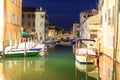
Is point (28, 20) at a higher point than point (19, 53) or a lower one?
higher

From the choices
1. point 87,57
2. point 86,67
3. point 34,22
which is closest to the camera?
point 86,67

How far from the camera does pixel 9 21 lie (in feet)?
124

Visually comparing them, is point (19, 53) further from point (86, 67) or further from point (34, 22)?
point (34, 22)

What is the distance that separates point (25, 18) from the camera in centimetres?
8081

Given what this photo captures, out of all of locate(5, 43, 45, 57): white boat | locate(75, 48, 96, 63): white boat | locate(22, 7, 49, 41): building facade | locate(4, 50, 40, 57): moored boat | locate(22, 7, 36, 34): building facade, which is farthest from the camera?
locate(22, 7, 36, 34): building facade

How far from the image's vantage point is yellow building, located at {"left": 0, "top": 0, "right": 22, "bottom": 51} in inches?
1393

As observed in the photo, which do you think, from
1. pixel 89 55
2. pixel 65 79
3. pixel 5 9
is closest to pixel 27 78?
pixel 65 79

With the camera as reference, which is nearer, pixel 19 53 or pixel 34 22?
pixel 19 53

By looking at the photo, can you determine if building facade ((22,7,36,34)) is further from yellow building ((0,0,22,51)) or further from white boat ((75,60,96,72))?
white boat ((75,60,96,72))

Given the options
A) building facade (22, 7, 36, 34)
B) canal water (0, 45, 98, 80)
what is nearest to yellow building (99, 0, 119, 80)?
canal water (0, 45, 98, 80)

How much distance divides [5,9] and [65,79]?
69.5 ft

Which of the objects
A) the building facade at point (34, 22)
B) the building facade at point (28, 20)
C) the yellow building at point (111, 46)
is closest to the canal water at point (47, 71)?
the yellow building at point (111, 46)

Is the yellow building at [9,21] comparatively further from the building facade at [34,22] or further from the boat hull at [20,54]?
the building facade at [34,22]

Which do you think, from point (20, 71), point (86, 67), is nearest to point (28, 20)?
point (86, 67)
